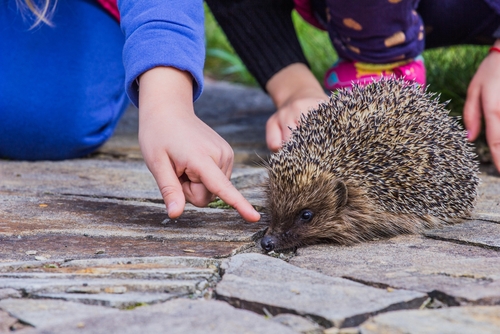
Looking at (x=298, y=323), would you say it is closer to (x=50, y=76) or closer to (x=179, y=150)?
(x=179, y=150)

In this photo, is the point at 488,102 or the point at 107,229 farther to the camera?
the point at 488,102

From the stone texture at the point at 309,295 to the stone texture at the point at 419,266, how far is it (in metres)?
0.08

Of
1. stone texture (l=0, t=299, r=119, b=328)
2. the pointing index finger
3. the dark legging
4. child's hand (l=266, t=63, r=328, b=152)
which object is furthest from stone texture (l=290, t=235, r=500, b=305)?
the dark legging

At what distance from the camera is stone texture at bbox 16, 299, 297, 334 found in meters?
1.43

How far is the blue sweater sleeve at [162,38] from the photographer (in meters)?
2.37

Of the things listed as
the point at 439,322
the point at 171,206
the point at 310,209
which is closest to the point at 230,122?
the point at 310,209

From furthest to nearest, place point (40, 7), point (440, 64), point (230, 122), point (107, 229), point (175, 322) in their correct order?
point (230, 122)
point (440, 64)
point (40, 7)
point (107, 229)
point (175, 322)

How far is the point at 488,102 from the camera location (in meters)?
3.17

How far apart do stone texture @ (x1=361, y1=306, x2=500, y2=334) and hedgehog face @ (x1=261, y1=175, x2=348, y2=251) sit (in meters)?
0.92

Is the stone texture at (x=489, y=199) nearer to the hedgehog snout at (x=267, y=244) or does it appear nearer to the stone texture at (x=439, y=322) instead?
the hedgehog snout at (x=267, y=244)

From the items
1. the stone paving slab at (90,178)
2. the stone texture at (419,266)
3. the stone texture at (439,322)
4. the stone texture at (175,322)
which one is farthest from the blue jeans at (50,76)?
the stone texture at (439,322)

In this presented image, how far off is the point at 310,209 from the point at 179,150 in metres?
0.70

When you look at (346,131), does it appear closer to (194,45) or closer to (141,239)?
(194,45)

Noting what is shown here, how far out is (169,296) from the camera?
5.57ft
